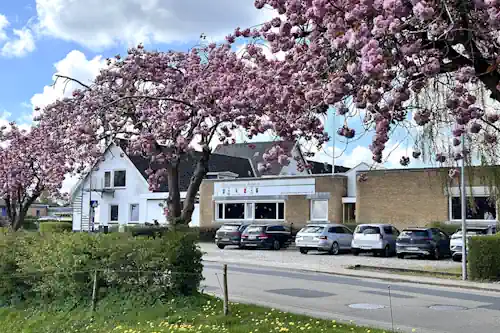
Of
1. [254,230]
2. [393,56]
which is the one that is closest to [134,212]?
[254,230]

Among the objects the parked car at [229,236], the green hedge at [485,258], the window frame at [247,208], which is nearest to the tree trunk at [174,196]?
the green hedge at [485,258]

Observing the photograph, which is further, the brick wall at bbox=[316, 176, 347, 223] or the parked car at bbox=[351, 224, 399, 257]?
the brick wall at bbox=[316, 176, 347, 223]

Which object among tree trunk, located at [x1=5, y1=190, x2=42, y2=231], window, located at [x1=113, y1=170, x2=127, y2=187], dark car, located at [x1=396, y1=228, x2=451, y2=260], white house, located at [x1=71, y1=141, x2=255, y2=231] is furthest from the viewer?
window, located at [x1=113, y1=170, x2=127, y2=187]

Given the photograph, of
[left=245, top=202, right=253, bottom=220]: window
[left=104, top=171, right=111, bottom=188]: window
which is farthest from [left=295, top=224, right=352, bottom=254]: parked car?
[left=104, top=171, right=111, bottom=188]: window

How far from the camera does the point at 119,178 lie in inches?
1945

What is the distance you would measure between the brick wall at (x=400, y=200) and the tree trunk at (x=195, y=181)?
22.1 meters

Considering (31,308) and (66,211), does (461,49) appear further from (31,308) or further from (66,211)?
(66,211)

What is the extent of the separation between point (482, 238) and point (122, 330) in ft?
44.3

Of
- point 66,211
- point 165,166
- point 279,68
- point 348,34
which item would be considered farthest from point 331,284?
point 66,211

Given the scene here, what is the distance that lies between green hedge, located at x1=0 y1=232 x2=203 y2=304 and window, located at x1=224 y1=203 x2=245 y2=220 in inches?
1168

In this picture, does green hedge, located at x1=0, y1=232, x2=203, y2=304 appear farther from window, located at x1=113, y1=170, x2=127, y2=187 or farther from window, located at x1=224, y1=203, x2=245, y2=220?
Answer: window, located at x1=113, y1=170, x2=127, y2=187

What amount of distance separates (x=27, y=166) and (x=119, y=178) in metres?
33.2

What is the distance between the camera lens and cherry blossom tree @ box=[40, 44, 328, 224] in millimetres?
9466

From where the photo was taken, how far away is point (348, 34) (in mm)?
5867
